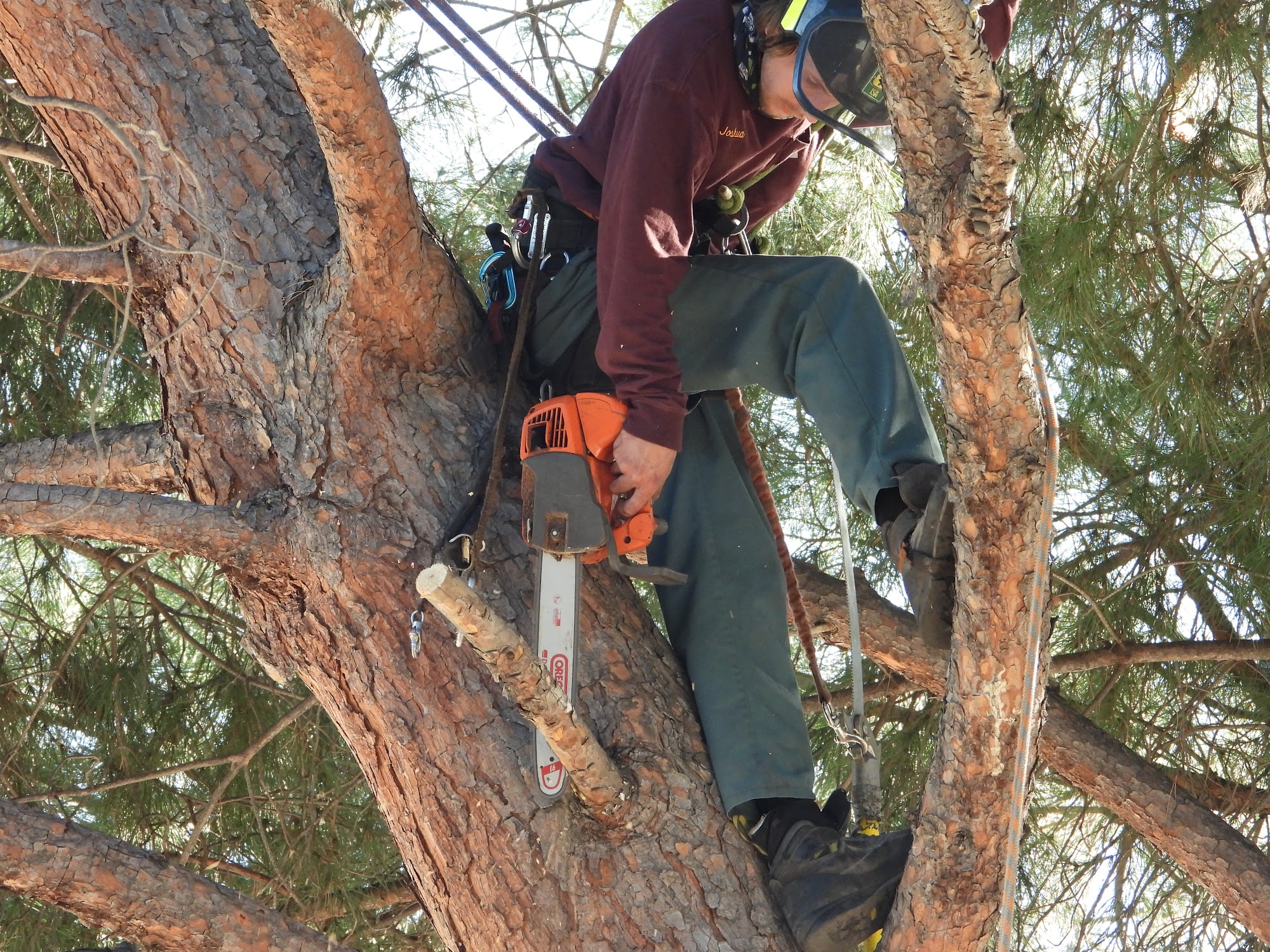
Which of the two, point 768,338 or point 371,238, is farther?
point 768,338

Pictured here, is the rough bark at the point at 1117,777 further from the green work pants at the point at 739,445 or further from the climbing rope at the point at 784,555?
the green work pants at the point at 739,445

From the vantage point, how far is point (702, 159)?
65.6 inches

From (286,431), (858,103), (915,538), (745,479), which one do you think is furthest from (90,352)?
(915,538)

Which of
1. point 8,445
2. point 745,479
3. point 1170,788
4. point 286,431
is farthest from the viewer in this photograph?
point 8,445

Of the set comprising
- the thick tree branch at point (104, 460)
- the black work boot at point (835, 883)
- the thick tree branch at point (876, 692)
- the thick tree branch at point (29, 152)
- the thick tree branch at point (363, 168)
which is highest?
the thick tree branch at point (29, 152)

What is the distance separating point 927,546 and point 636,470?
42 centimetres

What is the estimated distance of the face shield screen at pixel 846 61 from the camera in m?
1.49

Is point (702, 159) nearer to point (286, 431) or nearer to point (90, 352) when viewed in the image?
point (286, 431)

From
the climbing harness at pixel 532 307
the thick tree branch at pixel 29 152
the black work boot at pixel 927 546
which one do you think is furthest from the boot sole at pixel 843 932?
the thick tree branch at pixel 29 152

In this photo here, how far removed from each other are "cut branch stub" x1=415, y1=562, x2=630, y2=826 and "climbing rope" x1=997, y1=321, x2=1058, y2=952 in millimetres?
413

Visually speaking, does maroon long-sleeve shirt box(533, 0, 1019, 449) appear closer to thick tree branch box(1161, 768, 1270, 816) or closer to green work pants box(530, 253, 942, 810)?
green work pants box(530, 253, 942, 810)

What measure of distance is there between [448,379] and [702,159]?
0.44 meters

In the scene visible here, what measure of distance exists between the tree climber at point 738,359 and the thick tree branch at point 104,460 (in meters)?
0.59

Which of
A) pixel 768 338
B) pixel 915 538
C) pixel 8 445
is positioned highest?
pixel 8 445
